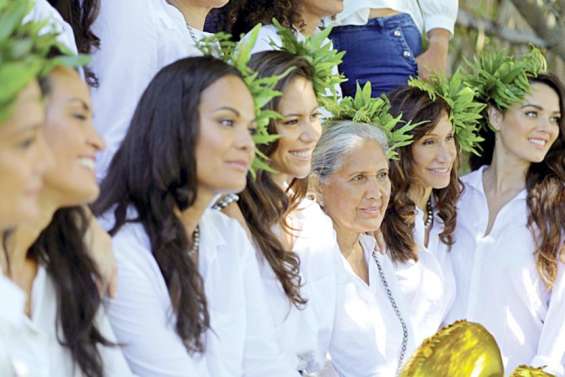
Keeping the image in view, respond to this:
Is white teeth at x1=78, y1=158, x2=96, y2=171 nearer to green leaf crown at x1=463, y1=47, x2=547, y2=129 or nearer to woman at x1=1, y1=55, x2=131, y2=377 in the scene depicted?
woman at x1=1, y1=55, x2=131, y2=377

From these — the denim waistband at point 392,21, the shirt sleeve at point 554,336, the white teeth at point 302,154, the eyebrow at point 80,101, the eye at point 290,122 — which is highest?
the denim waistband at point 392,21

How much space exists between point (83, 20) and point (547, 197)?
6.39 feet

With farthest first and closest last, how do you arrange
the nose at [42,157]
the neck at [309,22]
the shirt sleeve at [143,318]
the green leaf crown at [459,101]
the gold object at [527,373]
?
the green leaf crown at [459,101] → the neck at [309,22] → the gold object at [527,373] → the shirt sleeve at [143,318] → the nose at [42,157]

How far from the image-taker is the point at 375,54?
4.22 m

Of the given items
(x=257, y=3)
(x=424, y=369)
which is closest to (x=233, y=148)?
(x=424, y=369)

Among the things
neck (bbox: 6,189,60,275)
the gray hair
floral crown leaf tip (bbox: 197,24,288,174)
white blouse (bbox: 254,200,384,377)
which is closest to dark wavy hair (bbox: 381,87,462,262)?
the gray hair

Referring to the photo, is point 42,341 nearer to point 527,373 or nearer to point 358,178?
point 527,373

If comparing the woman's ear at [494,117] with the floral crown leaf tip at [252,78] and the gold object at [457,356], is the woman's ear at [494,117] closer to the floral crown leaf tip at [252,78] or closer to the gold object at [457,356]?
the gold object at [457,356]

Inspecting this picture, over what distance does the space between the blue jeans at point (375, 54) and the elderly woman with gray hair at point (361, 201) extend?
47 cm

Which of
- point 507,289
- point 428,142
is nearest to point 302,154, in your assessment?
point 428,142

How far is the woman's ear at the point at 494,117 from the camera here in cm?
444

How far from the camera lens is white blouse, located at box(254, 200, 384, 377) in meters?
3.17

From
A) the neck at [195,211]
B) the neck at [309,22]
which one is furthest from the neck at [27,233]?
the neck at [309,22]

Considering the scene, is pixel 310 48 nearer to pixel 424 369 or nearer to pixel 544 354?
Result: pixel 424 369
